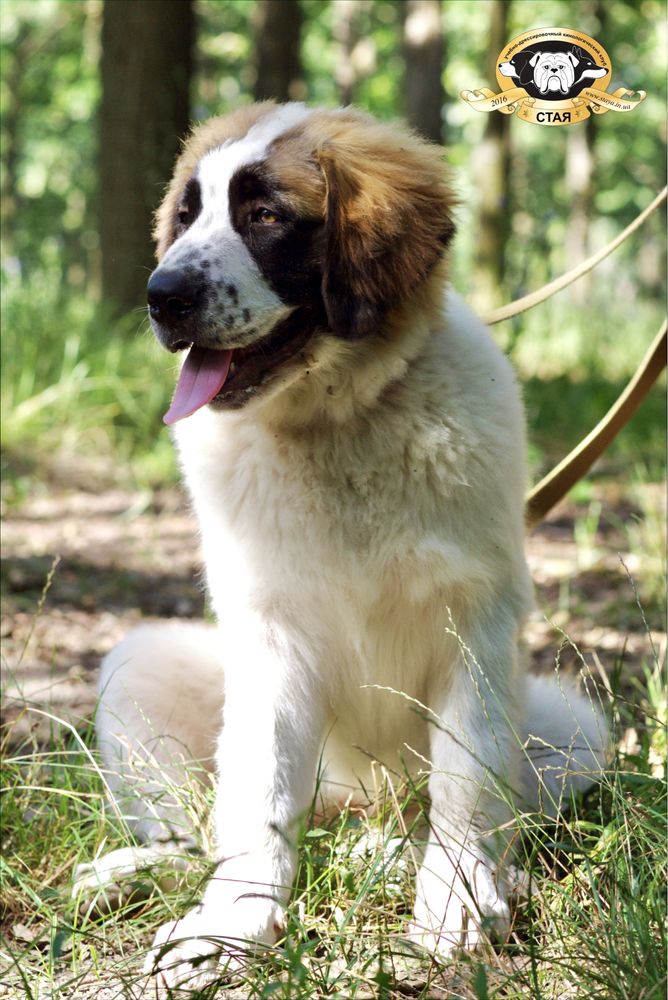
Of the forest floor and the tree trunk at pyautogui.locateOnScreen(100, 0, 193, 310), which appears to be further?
the tree trunk at pyautogui.locateOnScreen(100, 0, 193, 310)

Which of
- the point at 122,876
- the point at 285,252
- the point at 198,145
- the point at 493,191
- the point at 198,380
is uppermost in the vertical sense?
the point at 198,145

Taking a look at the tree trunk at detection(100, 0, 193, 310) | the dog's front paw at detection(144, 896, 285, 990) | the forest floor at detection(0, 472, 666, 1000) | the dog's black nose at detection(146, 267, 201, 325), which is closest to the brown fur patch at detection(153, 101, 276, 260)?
the dog's black nose at detection(146, 267, 201, 325)

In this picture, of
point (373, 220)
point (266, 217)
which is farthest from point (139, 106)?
point (373, 220)

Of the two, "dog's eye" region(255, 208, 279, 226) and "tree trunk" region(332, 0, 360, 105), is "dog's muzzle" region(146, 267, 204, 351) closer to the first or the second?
"dog's eye" region(255, 208, 279, 226)

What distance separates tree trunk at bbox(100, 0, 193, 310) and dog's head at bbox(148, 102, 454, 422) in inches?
178

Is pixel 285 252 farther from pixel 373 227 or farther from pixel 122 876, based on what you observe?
pixel 122 876

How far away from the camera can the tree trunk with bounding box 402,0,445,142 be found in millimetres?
9211

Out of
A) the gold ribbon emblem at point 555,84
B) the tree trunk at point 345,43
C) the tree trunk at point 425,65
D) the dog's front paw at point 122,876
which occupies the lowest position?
the dog's front paw at point 122,876

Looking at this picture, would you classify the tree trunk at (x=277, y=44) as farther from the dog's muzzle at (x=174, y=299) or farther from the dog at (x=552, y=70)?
the dog's muzzle at (x=174, y=299)

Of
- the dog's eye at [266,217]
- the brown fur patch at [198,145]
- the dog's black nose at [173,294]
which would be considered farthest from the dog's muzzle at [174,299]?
the brown fur patch at [198,145]

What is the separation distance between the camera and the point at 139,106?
7.12 m

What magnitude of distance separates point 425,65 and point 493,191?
1.45 m

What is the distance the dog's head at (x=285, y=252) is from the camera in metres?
2.38

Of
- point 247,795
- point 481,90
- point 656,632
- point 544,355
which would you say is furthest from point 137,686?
point 544,355
